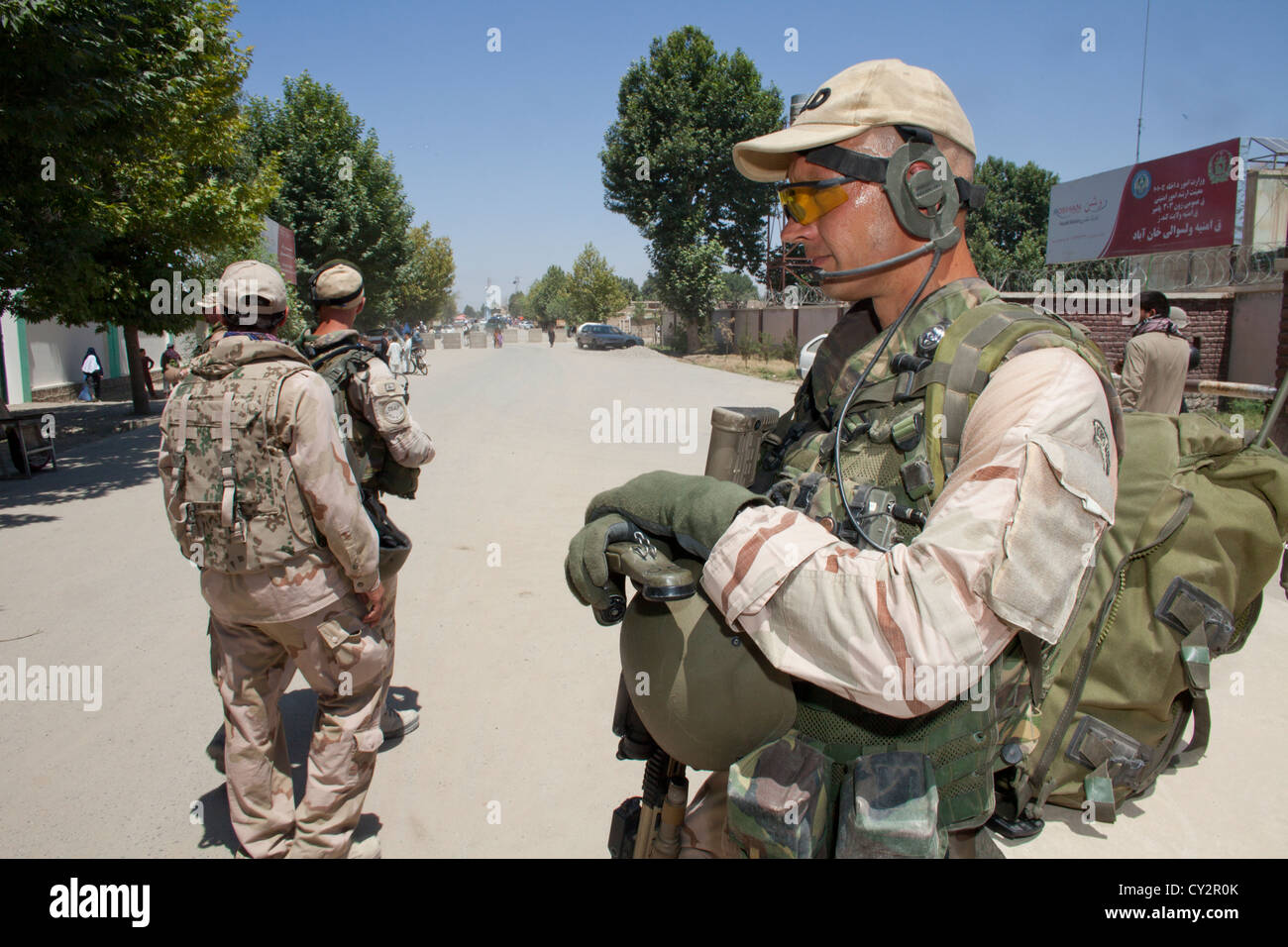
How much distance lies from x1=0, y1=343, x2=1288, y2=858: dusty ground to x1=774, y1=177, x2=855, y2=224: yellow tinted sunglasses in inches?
88.6

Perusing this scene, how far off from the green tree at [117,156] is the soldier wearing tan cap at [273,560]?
20.4ft

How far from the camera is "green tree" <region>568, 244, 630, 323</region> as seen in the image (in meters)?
59.9

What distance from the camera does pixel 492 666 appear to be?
4.16 meters

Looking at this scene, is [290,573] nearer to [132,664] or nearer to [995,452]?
[995,452]

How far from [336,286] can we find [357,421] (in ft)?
2.13

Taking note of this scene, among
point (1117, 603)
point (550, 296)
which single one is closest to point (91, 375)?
point (1117, 603)

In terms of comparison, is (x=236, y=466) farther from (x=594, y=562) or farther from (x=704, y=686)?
(x=704, y=686)

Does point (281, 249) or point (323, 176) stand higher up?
point (323, 176)

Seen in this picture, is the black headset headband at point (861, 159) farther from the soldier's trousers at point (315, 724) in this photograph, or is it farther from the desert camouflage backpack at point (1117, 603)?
the soldier's trousers at point (315, 724)

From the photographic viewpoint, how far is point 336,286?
342 cm

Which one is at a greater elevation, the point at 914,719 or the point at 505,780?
the point at 914,719
